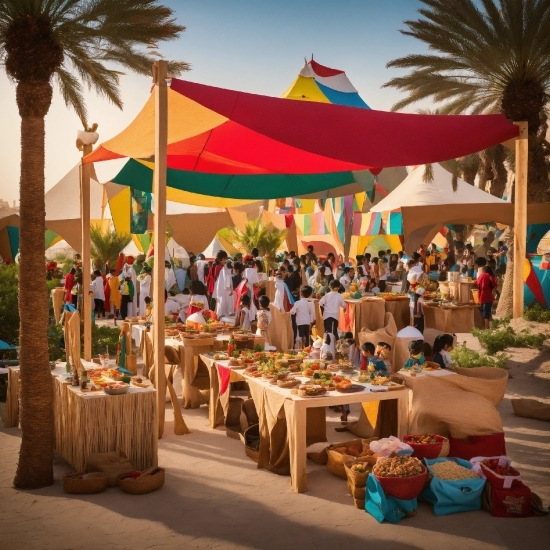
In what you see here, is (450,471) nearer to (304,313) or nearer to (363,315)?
(304,313)

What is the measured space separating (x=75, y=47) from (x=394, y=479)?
5.48m

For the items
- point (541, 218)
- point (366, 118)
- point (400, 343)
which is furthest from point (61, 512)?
point (541, 218)


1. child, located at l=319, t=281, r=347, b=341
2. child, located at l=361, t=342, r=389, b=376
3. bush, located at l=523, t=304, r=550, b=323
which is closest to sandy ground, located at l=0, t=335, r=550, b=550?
child, located at l=361, t=342, r=389, b=376

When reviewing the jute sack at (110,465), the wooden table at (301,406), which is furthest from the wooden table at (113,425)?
the wooden table at (301,406)

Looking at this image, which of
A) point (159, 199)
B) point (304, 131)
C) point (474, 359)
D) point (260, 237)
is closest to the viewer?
point (159, 199)

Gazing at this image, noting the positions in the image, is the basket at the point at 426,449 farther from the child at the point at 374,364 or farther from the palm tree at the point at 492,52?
the palm tree at the point at 492,52

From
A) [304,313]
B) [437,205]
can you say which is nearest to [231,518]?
[304,313]

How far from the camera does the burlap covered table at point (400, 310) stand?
13.9 metres

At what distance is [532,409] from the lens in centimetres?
925

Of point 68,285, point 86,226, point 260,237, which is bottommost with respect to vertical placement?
point 68,285

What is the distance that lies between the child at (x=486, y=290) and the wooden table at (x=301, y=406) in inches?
323

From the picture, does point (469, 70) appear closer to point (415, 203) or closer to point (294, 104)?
point (294, 104)

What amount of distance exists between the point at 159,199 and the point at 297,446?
2975 millimetres

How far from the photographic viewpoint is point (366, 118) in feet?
27.1
